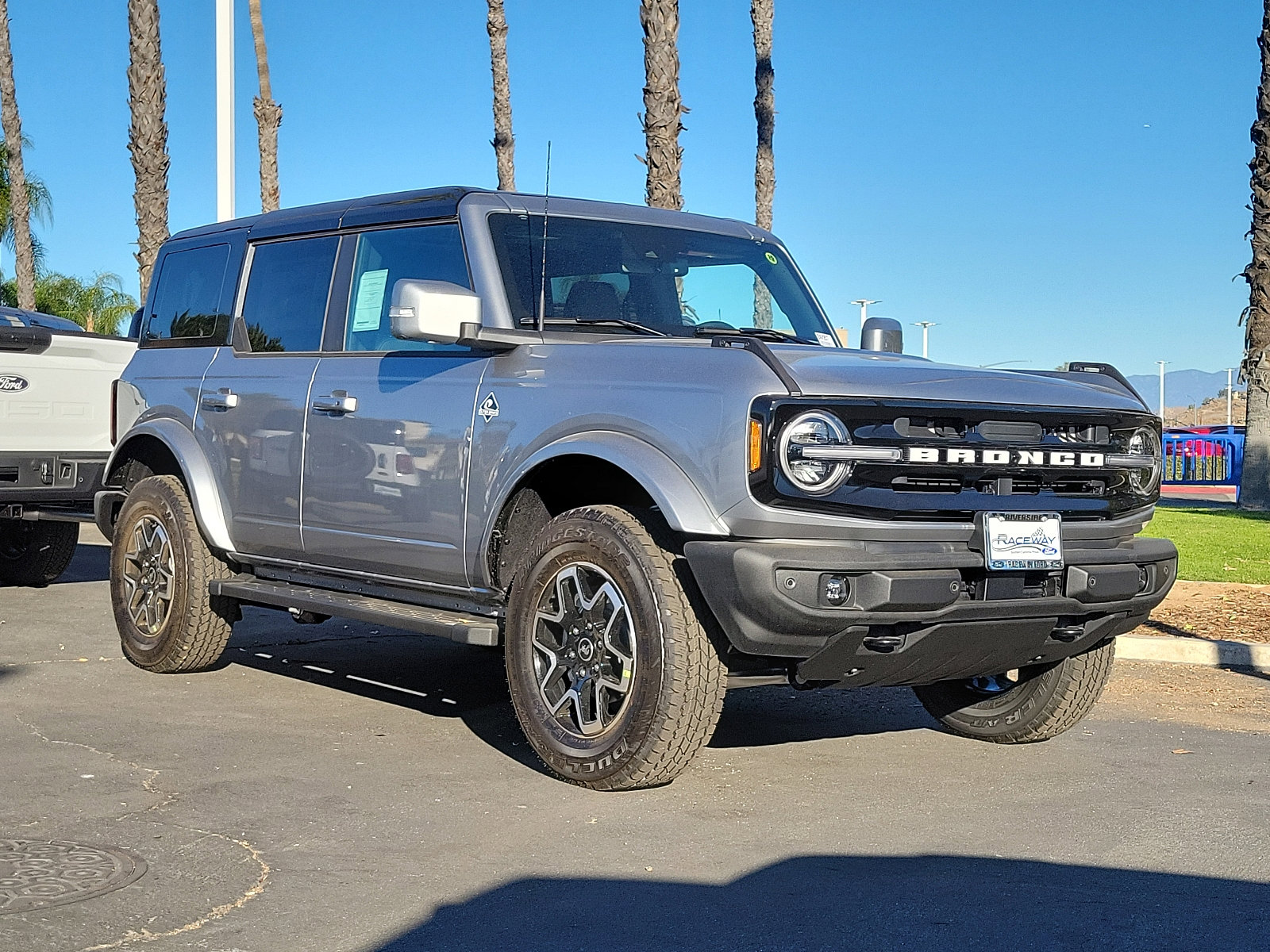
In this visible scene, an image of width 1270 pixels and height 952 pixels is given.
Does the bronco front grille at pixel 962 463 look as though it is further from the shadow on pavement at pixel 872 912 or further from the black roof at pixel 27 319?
the black roof at pixel 27 319

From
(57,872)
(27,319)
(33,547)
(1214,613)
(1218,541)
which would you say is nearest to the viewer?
(57,872)

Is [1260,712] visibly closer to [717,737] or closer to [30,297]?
[717,737]

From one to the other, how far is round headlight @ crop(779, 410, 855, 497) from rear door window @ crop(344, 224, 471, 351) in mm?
1834

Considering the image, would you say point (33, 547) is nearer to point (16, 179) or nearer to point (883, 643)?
point (883, 643)

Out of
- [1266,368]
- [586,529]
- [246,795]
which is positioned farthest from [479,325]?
[1266,368]

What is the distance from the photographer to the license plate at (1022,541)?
209 inches

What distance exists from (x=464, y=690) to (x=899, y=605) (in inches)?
124

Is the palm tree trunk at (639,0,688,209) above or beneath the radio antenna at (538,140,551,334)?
above

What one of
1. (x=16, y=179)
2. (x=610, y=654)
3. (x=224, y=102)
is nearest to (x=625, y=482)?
(x=610, y=654)

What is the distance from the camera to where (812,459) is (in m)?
5.14

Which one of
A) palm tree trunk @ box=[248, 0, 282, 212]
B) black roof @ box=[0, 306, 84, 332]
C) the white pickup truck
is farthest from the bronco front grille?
palm tree trunk @ box=[248, 0, 282, 212]

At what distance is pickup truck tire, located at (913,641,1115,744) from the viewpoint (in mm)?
6359

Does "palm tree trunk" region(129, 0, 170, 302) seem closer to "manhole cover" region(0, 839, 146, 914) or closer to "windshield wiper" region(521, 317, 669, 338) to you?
"windshield wiper" region(521, 317, 669, 338)

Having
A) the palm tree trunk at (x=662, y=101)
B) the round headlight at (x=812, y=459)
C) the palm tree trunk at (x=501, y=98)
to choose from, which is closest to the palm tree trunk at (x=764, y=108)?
the palm tree trunk at (x=501, y=98)
